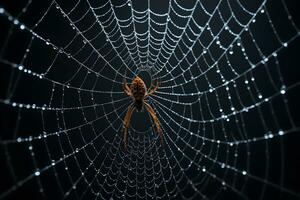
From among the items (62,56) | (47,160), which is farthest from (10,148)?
(62,56)

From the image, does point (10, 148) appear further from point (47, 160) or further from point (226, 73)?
point (226, 73)

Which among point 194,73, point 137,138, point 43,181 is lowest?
point 43,181

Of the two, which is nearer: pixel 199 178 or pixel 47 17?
pixel 47 17

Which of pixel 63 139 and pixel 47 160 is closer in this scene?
pixel 47 160

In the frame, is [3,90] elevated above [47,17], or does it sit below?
below

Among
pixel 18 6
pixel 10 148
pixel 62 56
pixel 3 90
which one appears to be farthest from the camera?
pixel 62 56

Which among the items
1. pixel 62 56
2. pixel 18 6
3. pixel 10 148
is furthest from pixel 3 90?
pixel 62 56

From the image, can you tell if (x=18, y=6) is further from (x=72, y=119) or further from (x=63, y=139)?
(x=63, y=139)

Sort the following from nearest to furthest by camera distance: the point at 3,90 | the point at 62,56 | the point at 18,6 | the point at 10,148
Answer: the point at 3,90 < the point at 18,6 < the point at 10,148 < the point at 62,56

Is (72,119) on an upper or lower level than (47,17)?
lower
